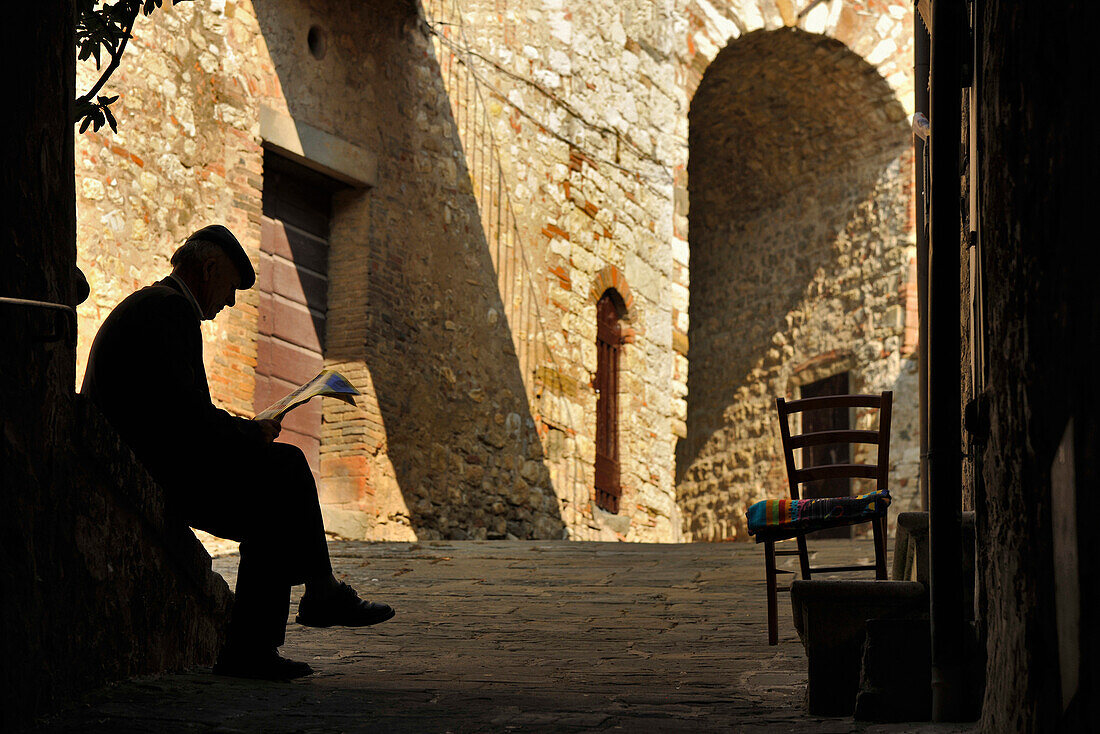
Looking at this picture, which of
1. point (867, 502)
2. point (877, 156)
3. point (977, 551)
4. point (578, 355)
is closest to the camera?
point (977, 551)

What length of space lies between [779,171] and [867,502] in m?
11.8

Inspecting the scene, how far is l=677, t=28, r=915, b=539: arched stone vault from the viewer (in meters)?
14.6

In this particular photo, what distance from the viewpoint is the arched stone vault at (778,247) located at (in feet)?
47.9

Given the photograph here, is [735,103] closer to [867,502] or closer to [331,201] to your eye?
[331,201]

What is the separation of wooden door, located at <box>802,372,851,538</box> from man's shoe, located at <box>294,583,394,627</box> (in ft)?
36.1

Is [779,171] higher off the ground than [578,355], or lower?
higher

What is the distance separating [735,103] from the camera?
1542 cm

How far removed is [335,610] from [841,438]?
2721 mm

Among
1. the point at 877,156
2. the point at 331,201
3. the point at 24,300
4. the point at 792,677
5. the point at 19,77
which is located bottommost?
the point at 792,677

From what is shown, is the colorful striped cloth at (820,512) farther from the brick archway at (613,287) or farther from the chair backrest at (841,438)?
the brick archway at (613,287)

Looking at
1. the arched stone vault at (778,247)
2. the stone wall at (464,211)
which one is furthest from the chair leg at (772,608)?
the arched stone vault at (778,247)

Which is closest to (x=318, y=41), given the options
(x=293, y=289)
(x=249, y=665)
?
(x=293, y=289)

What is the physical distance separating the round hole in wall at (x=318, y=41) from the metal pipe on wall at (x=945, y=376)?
798cm

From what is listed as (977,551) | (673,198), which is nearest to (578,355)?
(673,198)
